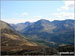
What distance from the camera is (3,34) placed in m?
194

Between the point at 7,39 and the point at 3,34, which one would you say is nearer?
the point at 7,39

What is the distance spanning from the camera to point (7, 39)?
589 feet

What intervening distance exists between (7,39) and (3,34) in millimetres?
16594
